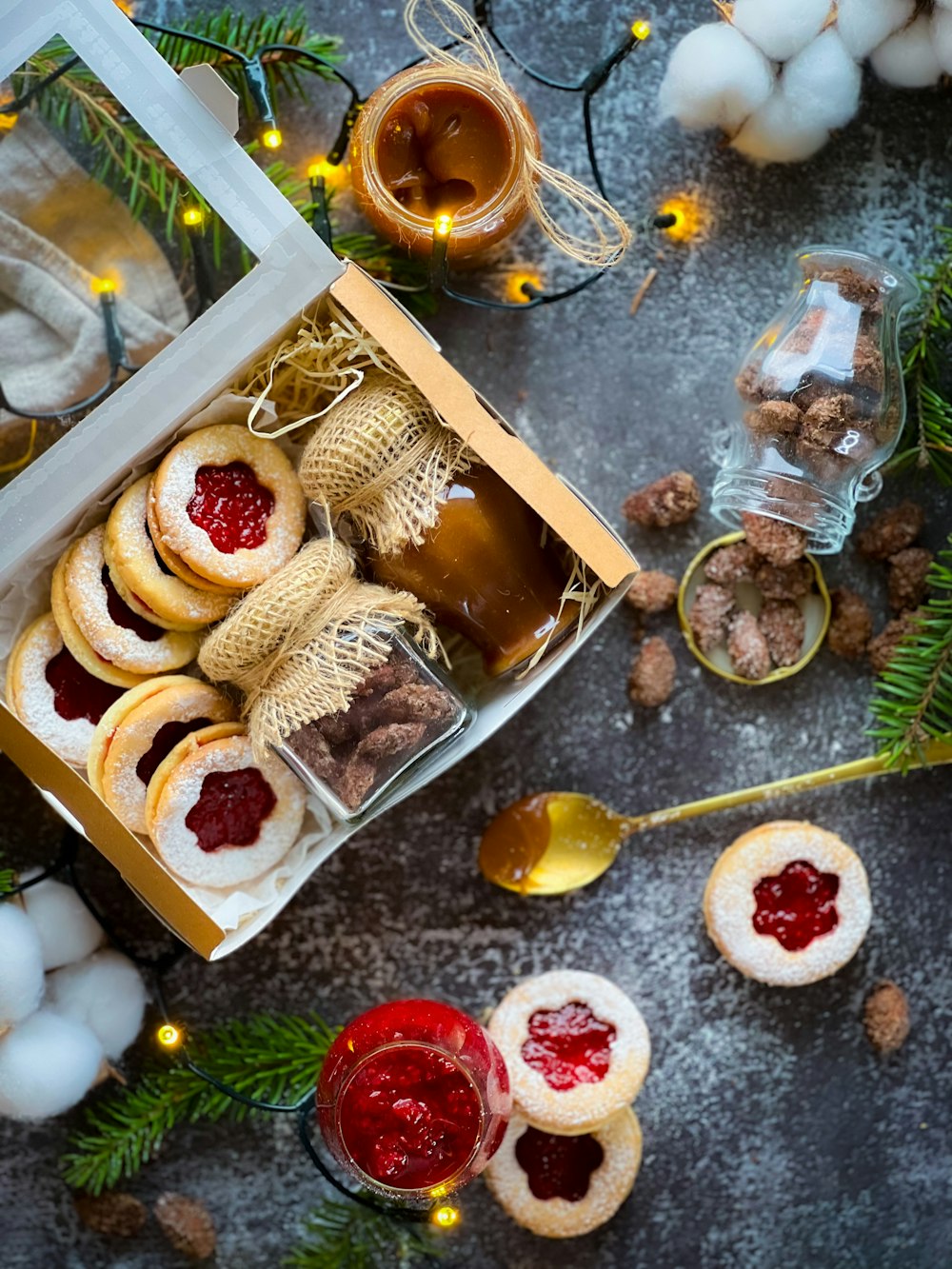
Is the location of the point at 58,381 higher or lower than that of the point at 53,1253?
higher

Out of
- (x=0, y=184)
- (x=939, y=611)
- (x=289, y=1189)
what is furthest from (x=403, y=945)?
(x=0, y=184)

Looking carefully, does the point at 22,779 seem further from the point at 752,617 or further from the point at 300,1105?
the point at 752,617

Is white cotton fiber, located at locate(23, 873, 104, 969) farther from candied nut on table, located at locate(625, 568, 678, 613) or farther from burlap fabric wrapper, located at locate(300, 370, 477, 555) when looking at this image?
candied nut on table, located at locate(625, 568, 678, 613)

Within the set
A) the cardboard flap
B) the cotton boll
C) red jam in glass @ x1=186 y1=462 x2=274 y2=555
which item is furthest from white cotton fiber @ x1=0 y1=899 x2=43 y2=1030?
the cotton boll

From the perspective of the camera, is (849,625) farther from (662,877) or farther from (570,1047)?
(570,1047)

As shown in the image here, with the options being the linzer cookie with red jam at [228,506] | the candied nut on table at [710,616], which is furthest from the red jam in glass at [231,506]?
the candied nut on table at [710,616]

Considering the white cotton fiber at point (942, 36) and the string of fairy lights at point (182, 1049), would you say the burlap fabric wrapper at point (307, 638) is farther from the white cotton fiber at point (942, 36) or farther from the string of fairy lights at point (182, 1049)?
the white cotton fiber at point (942, 36)
